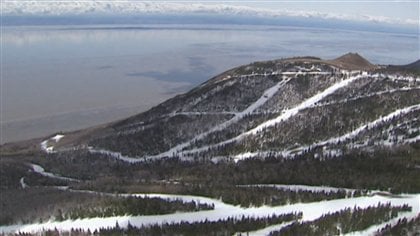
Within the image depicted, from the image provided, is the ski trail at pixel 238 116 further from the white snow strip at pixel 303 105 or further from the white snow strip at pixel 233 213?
the white snow strip at pixel 233 213

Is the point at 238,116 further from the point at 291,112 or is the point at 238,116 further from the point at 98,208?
the point at 98,208

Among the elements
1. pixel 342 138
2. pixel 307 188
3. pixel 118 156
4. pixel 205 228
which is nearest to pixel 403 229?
pixel 205 228

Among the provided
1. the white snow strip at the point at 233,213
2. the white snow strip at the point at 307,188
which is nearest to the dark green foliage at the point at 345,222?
the white snow strip at the point at 233,213

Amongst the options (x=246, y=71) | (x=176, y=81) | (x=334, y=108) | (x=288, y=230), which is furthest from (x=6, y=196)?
(x=176, y=81)

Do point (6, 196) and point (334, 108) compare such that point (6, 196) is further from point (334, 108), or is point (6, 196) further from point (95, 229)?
point (334, 108)

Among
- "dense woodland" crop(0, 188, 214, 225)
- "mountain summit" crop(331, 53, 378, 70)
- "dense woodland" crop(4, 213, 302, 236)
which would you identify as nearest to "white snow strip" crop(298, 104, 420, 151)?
"dense woodland" crop(0, 188, 214, 225)

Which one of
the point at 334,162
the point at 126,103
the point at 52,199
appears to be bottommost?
the point at 126,103
